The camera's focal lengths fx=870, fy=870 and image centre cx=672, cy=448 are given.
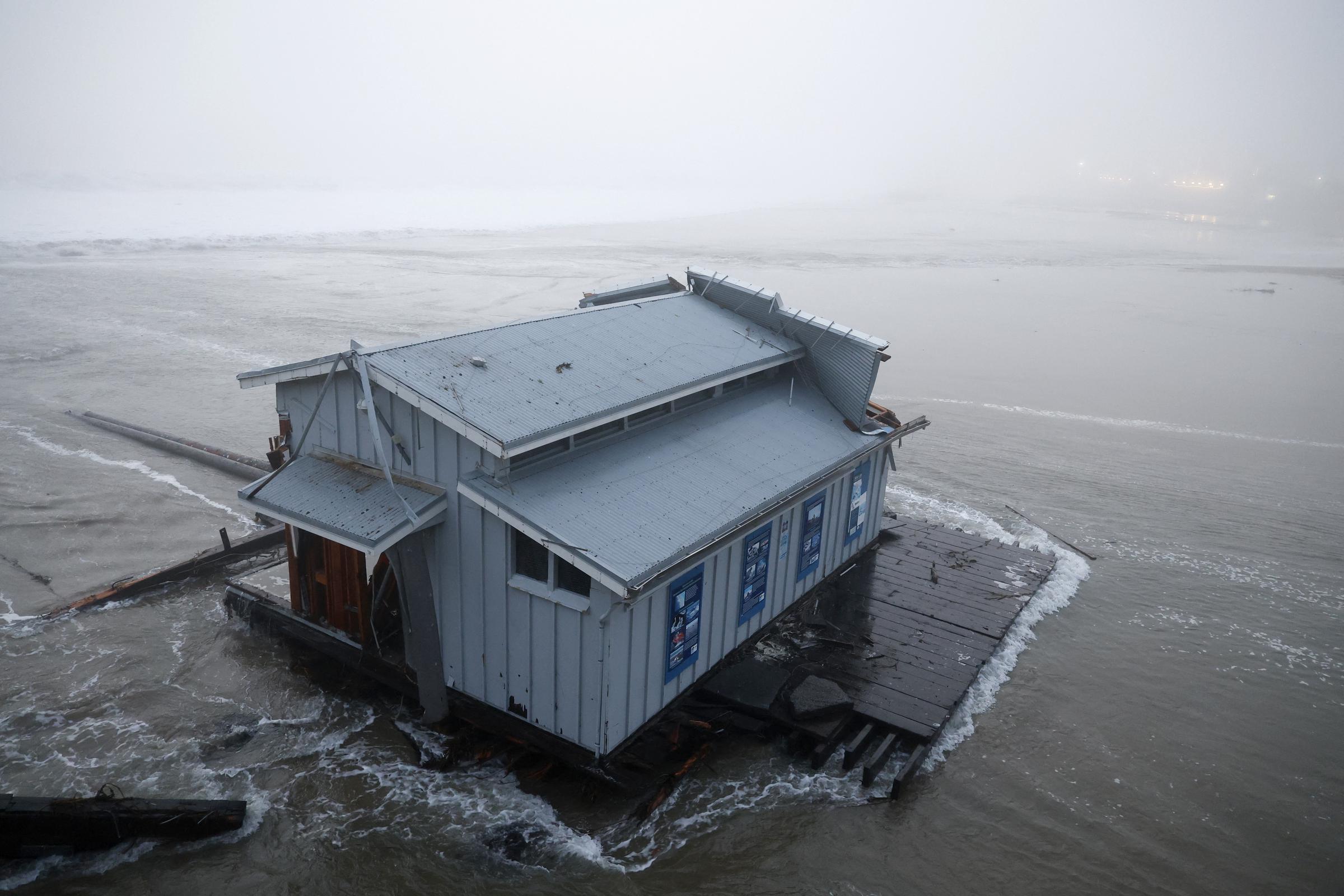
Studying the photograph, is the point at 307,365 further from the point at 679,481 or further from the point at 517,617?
the point at 679,481

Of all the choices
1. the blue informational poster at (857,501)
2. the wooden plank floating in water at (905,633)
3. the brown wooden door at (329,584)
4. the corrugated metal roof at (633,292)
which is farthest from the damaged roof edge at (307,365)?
the blue informational poster at (857,501)

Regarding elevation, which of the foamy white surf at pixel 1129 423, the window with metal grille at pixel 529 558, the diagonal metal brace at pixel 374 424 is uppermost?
the diagonal metal brace at pixel 374 424

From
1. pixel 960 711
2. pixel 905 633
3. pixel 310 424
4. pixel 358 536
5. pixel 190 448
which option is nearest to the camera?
pixel 358 536

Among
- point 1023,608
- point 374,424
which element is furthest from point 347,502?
point 1023,608

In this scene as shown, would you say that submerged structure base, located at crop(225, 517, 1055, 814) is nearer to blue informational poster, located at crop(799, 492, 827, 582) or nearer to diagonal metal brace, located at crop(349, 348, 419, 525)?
blue informational poster, located at crop(799, 492, 827, 582)


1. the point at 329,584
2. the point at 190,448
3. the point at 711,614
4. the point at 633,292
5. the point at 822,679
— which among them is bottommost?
the point at 190,448

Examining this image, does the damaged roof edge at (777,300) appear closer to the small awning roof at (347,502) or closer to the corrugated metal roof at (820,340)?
the corrugated metal roof at (820,340)

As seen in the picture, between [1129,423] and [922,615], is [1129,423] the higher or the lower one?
the higher one
